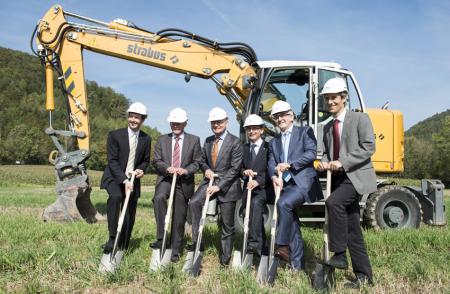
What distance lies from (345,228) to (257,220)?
1.40m

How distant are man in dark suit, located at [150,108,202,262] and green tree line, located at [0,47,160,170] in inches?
1331

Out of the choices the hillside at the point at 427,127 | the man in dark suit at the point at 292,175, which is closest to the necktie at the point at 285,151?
the man in dark suit at the point at 292,175

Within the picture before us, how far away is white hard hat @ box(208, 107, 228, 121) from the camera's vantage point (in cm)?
557

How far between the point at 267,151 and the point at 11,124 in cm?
9729

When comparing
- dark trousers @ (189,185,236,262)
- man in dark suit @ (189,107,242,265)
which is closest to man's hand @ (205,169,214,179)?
man in dark suit @ (189,107,242,265)

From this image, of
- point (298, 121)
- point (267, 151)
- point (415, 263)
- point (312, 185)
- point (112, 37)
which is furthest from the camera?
point (112, 37)

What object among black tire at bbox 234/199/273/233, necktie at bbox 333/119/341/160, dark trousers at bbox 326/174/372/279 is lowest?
black tire at bbox 234/199/273/233

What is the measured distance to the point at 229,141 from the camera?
5602 millimetres

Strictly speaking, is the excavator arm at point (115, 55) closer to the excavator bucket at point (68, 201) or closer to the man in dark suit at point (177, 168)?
the excavator bucket at point (68, 201)

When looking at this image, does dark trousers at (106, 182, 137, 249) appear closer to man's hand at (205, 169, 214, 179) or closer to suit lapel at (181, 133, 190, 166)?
suit lapel at (181, 133, 190, 166)

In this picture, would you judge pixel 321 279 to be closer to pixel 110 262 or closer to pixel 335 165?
pixel 335 165

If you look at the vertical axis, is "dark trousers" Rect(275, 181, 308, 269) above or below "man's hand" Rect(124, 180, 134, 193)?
below

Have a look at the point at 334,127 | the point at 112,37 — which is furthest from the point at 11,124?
the point at 334,127

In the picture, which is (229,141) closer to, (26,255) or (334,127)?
(334,127)
